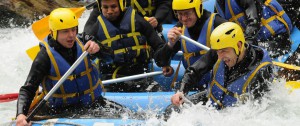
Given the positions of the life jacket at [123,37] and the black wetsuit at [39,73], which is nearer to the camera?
the black wetsuit at [39,73]

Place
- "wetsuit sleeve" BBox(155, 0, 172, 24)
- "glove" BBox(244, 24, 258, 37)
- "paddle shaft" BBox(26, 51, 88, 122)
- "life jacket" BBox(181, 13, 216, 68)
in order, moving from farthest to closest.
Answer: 1. "wetsuit sleeve" BBox(155, 0, 172, 24)
2. "glove" BBox(244, 24, 258, 37)
3. "life jacket" BBox(181, 13, 216, 68)
4. "paddle shaft" BBox(26, 51, 88, 122)

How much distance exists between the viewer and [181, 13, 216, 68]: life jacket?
534cm

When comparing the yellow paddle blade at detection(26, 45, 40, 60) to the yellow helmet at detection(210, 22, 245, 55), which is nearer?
the yellow helmet at detection(210, 22, 245, 55)

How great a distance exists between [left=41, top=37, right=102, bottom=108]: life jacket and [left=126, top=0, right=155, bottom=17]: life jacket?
8.67 feet

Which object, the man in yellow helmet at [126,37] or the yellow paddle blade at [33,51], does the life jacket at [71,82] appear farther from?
the yellow paddle blade at [33,51]

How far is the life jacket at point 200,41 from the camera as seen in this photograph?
5343 millimetres

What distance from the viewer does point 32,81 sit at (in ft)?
14.9

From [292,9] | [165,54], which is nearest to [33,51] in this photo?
[165,54]

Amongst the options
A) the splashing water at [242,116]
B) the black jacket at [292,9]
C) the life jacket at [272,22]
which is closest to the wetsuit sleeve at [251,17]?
the life jacket at [272,22]

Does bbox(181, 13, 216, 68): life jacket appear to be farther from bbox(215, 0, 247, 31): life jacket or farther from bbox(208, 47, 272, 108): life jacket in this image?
bbox(215, 0, 247, 31): life jacket

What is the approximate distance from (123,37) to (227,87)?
68.3 inches

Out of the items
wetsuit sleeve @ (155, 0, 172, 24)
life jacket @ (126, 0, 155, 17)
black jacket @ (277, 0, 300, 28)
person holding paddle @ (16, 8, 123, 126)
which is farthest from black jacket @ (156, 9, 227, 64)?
black jacket @ (277, 0, 300, 28)

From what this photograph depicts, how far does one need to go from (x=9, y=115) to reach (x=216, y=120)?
3.12m

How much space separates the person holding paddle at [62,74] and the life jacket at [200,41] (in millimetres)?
1012
